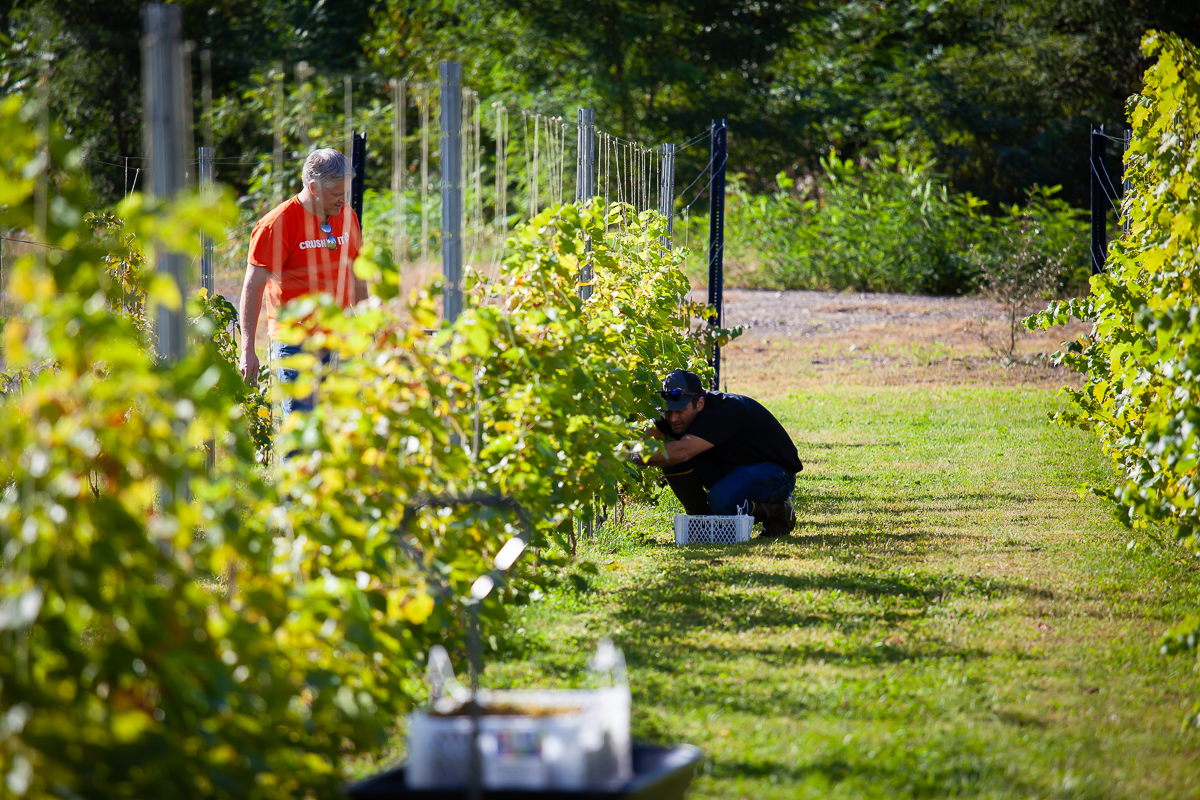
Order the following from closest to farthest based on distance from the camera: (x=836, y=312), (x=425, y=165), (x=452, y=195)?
1. (x=425, y=165)
2. (x=452, y=195)
3. (x=836, y=312)

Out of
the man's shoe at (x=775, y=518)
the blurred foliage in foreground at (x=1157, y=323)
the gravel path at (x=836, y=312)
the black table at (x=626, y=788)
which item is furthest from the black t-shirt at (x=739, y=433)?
the gravel path at (x=836, y=312)

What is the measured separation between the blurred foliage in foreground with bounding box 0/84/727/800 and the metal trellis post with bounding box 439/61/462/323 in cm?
28

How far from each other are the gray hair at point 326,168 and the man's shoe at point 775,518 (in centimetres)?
261

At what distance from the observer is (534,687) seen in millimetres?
3600

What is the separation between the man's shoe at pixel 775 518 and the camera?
5848mm

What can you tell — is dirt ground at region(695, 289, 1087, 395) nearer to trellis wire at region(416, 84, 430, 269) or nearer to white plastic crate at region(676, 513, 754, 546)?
white plastic crate at region(676, 513, 754, 546)

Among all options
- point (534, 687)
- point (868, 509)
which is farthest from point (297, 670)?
point (868, 509)

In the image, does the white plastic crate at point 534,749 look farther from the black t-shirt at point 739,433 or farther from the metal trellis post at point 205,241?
the metal trellis post at point 205,241

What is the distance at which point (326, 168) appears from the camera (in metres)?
4.95

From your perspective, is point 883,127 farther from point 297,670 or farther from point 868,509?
point 297,670

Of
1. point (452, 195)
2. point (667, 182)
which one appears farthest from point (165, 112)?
point (667, 182)

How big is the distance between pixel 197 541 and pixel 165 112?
33.8 inches

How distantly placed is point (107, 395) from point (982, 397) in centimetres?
991

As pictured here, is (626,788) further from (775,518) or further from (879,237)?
(879,237)
